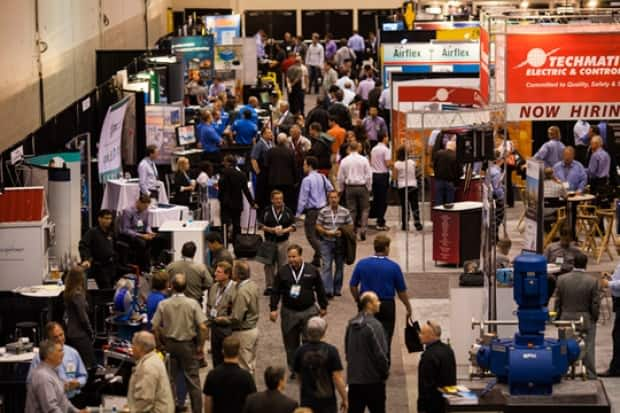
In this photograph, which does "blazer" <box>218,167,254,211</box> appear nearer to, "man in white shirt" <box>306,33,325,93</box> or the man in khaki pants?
the man in khaki pants

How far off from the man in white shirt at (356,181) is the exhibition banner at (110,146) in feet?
10.4

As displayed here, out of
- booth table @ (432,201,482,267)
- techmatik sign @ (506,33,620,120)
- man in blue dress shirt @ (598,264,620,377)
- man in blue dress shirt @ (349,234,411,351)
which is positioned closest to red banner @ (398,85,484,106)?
booth table @ (432,201,482,267)

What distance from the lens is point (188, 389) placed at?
12.9 meters

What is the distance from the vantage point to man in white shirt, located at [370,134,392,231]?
837 inches

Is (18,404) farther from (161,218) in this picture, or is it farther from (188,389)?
(161,218)

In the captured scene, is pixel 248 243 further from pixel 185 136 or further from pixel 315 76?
pixel 315 76

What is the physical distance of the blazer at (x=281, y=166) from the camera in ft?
66.9

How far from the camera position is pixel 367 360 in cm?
1191

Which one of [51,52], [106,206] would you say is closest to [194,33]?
[51,52]

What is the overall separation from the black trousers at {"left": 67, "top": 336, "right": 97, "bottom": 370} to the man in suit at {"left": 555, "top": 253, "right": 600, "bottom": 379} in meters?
4.54

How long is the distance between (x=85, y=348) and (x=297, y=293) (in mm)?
2095

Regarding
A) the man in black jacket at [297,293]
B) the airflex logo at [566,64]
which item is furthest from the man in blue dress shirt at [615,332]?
the airflex logo at [566,64]

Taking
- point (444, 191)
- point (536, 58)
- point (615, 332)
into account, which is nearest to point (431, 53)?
point (444, 191)

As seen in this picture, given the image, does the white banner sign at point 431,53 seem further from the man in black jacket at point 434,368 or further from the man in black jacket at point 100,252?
the man in black jacket at point 434,368
